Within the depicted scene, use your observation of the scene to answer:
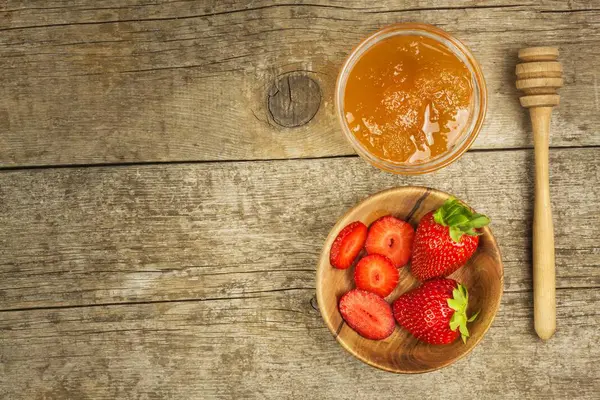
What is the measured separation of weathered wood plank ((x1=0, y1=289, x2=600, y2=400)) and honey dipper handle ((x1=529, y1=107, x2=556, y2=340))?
6cm

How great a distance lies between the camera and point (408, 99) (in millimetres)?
1148

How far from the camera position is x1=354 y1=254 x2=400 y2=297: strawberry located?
1.20 m

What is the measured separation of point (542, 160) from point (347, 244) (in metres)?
0.45

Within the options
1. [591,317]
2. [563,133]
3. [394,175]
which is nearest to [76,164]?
[394,175]

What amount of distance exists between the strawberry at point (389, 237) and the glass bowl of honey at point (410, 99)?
11 cm

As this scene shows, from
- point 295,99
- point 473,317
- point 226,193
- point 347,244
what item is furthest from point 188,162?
point 473,317

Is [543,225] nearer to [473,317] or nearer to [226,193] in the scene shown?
[473,317]

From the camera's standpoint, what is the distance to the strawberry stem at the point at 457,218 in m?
1.12

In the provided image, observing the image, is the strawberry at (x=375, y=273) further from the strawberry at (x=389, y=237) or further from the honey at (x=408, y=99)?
the honey at (x=408, y=99)

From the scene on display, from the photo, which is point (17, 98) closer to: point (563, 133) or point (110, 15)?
point (110, 15)

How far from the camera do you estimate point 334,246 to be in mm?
1179

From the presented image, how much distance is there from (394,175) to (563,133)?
0.38m

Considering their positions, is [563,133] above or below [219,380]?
above

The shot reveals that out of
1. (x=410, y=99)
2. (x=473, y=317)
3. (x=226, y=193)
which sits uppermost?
(x=410, y=99)
